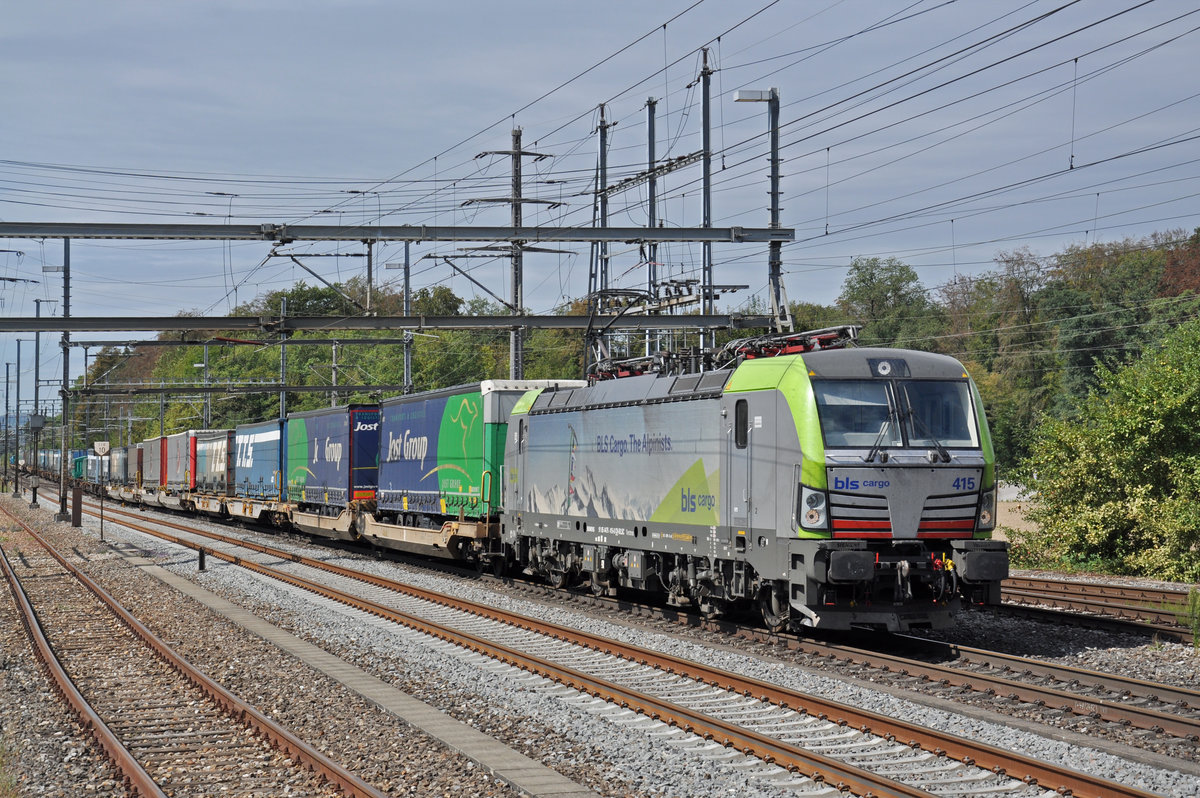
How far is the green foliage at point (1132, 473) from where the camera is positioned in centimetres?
2300

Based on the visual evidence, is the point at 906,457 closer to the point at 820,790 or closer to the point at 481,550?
the point at 820,790

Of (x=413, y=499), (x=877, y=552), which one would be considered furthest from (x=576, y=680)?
(x=413, y=499)

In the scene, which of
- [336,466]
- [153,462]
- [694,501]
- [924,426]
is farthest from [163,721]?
[153,462]

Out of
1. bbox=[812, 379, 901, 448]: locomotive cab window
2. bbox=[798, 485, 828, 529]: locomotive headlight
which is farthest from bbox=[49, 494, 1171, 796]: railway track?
bbox=[812, 379, 901, 448]: locomotive cab window

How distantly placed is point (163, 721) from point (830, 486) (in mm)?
7358

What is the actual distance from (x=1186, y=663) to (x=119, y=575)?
21559 millimetres

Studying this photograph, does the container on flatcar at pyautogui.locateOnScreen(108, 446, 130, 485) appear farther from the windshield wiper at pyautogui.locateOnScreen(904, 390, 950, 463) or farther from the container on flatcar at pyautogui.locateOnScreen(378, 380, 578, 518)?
the windshield wiper at pyautogui.locateOnScreen(904, 390, 950, 463)

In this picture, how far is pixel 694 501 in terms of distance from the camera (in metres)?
15.6

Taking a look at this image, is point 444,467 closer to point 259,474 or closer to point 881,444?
point 881,444

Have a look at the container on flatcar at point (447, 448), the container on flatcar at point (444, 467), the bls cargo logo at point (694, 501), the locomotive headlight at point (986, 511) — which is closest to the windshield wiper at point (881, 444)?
the locomotive headlight at point (986, 511)

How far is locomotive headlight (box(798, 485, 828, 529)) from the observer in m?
13.0

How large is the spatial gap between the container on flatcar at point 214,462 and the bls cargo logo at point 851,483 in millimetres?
37500

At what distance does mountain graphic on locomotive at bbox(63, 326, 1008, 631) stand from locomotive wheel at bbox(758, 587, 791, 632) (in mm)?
24

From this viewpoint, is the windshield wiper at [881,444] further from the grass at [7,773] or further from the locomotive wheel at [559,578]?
the grass at [7,773]
